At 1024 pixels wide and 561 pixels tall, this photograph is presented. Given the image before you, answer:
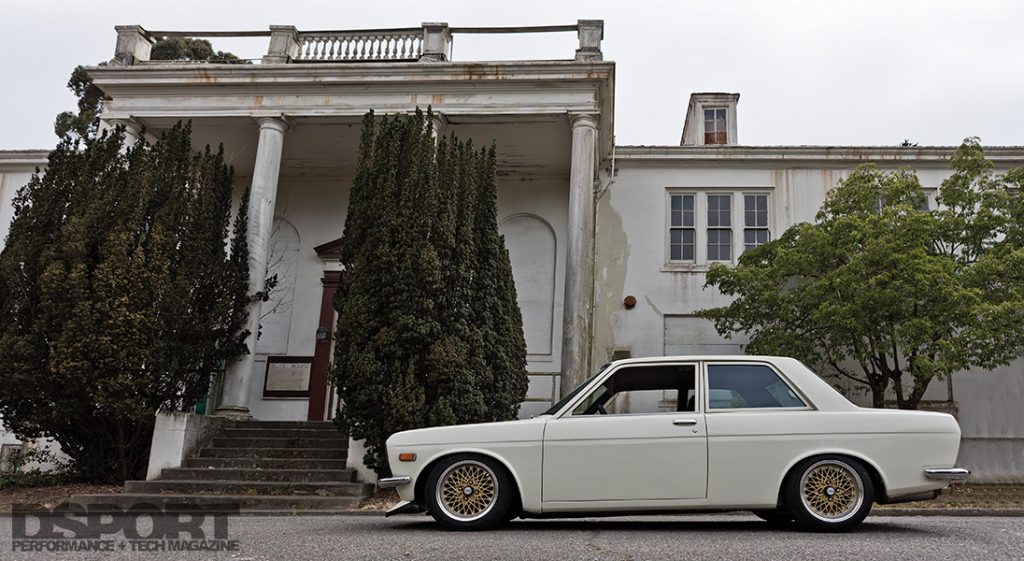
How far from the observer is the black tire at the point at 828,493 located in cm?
575

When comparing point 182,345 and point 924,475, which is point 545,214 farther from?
point 924,475

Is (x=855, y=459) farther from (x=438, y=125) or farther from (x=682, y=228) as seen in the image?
(x=682, y=228)

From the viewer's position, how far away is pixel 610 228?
17156 mm

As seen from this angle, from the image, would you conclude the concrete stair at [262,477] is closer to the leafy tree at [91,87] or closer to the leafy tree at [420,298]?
the leafy tree at [420,298]

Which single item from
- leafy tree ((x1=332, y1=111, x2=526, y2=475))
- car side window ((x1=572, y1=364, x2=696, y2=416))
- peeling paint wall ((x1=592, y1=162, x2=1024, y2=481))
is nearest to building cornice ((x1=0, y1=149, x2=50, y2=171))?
leafy tree ((x1=332, y1=111, x2=526, y2=475))

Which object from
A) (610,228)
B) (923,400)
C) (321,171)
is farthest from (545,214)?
(923,400)

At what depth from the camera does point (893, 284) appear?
12727 mm

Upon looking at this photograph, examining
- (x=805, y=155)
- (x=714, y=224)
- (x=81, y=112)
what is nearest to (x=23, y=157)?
(x=81, y=112)

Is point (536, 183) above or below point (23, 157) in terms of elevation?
below

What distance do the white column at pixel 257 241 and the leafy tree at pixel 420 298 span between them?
Result: 2.79 metres

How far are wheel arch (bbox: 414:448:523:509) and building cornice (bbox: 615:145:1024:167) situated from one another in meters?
12.1

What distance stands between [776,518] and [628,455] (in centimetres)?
Answer: 166

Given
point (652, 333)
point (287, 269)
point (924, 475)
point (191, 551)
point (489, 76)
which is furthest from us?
point (287, 269)

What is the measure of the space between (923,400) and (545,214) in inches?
322
